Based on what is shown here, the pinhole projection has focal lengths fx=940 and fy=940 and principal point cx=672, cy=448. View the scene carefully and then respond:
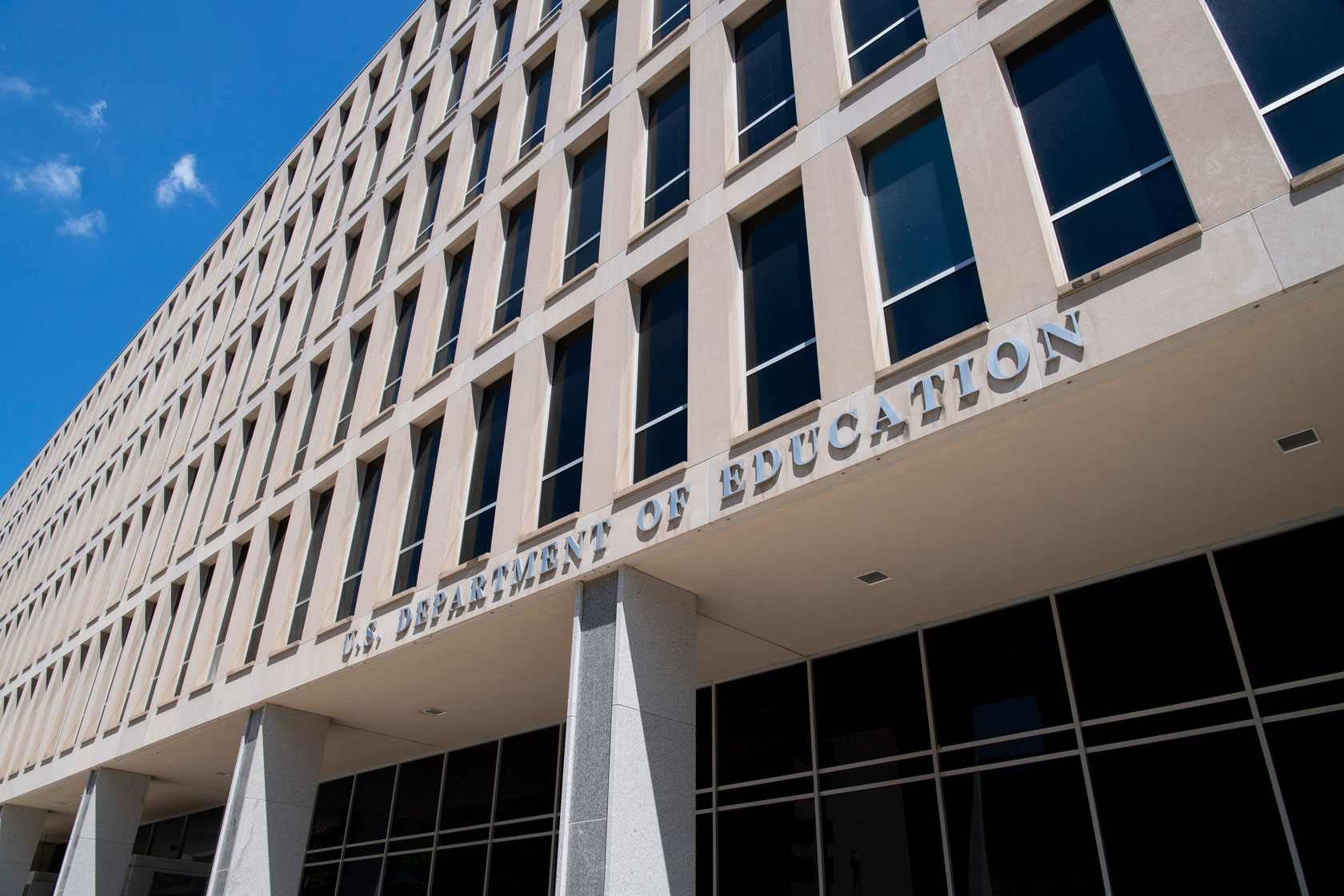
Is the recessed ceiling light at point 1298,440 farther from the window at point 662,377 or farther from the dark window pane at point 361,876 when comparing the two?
the dark window pane at point 361,876

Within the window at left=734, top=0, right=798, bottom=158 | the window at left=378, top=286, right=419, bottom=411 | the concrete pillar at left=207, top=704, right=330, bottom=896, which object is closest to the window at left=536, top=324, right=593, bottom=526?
the window at left=734, top=0, right=798, bottom=158

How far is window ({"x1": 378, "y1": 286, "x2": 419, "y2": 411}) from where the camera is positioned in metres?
18.8

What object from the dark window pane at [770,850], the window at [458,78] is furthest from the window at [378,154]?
the dark window pane at [770,850]

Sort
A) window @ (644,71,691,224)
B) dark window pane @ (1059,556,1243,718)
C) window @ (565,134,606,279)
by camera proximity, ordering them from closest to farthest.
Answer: dark window pane @ (1059,556,1243,718)
window @ (644,71,691,224)
window @ (565,134,606,279)

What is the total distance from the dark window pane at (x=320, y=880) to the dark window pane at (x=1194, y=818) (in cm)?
1726

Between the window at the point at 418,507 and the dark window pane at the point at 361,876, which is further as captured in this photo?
the dark window pane at the point at 361,876

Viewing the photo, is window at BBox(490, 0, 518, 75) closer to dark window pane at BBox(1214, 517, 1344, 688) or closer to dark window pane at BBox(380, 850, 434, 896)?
dark window pane at BBox(380, 850, 434, 896)

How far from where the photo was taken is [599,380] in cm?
1312

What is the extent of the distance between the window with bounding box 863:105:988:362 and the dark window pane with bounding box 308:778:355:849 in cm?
1778

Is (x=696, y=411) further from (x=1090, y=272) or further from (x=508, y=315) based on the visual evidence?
(x=508, y=315)

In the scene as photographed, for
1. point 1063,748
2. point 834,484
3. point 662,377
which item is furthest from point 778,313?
point 1063,748

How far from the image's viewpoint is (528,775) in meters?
17.5

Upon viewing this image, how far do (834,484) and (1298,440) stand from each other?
4.37m

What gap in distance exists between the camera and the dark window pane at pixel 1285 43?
26.1 feet
